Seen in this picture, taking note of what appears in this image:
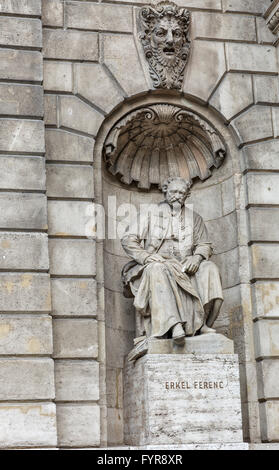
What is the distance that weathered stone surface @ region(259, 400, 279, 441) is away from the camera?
12.2 metres

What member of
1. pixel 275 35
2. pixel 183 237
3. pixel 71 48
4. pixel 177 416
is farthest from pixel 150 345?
pixel 275 35

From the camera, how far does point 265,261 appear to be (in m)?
12.9

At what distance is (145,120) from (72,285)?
2.88 metres

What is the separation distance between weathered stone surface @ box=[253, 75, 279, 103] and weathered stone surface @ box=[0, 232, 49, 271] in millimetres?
4046

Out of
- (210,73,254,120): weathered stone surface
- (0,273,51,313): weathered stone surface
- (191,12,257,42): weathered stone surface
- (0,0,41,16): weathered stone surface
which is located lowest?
(0,273,51,313): weathered stone surface

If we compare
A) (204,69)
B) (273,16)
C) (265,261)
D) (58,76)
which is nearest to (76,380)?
(265,261)

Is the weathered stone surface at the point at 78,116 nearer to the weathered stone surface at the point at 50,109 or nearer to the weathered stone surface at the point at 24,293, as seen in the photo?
the weathered stone surface at the point at 50,109

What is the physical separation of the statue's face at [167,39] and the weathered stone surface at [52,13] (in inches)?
53.5

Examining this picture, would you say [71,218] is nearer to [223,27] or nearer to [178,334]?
[178,334]

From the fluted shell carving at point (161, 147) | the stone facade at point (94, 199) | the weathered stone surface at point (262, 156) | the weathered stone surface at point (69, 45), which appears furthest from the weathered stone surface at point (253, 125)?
the weathered stone surface at point (69, 45)

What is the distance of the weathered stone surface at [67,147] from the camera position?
1259 cm

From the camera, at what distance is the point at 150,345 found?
1161 centimetres

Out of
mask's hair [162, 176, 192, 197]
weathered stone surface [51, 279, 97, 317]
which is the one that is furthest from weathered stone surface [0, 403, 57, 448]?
mask's hair [162, 176, 192, 197]

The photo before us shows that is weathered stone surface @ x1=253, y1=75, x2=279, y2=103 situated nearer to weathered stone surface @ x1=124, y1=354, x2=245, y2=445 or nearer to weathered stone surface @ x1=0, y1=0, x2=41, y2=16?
weathered stone surface @ x1=0, y1=0, x2=41, y2=16
